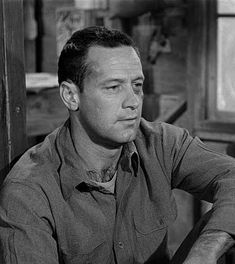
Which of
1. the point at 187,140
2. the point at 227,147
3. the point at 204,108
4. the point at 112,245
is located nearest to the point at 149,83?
the point at 204,108

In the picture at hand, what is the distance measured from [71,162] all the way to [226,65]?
2.89m

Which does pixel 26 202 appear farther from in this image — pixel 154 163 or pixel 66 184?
pixel 154 163

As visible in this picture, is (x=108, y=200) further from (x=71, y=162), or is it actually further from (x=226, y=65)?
(x=226, y=65)

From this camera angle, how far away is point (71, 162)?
2498 mm

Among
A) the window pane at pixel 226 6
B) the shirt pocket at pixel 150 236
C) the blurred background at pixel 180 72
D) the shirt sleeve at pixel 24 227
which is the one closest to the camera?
the shirt sleeve at pixel 24 227

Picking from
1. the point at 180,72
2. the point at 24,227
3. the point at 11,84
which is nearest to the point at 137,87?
the point at 11,84

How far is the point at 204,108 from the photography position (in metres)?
5.20

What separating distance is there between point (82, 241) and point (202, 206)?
10.1 ft

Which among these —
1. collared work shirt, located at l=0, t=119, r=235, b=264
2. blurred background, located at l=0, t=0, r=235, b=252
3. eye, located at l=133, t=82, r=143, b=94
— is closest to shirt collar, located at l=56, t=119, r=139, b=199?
collared work shirt, located at l=0, t=119, r=235, b=264

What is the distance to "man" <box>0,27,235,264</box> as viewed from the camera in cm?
226

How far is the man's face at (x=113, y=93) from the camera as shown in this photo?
98.3 inches

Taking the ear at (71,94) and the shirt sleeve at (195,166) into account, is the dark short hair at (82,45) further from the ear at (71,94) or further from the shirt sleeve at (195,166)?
the shirt sleeve at (195,166)

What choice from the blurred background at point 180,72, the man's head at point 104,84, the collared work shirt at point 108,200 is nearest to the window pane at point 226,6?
the blurred background at point 180,72

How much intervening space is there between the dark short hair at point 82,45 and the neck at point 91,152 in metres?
0.19
